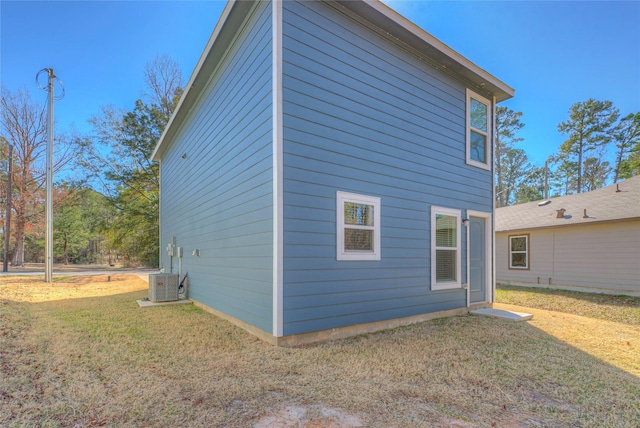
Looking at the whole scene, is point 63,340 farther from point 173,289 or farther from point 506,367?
point 506,367

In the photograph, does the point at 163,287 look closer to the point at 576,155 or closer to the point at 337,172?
the point at 337,172

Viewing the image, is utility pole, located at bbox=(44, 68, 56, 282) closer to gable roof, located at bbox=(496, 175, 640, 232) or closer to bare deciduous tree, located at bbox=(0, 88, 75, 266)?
bare deciduous tree, located at bbox=(0, 88, 75, 266)

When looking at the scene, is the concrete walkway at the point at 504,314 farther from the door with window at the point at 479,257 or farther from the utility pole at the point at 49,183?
the utility pole at the point at 49,183

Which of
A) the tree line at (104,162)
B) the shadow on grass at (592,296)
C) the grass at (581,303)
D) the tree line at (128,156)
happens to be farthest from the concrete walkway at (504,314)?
the tree line at (104,162)

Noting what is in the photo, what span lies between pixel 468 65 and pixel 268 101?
4.17m

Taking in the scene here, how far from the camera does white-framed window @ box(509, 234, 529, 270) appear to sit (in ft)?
37.3

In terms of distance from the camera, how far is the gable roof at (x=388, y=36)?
4.45 metres

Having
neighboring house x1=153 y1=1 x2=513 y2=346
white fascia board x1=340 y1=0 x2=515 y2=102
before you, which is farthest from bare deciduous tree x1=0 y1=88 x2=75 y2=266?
white fascia board x1=340 y1=0 x2=515 y2=102

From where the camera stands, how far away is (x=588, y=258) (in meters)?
9.58

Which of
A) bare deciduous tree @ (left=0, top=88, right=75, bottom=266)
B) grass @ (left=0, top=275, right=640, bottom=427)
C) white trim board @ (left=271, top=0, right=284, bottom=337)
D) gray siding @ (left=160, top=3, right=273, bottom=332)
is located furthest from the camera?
bare deciduous tree @ (left=0, top=88, right=75, bottom=266)

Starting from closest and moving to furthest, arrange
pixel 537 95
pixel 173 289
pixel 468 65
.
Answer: pixel 468 65 < pixel 173 289 < pixel 537 95

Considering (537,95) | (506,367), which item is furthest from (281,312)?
(537,95)

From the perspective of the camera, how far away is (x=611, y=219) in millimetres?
8680

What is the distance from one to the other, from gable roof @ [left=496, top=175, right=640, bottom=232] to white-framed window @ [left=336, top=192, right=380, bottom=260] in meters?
8.37
